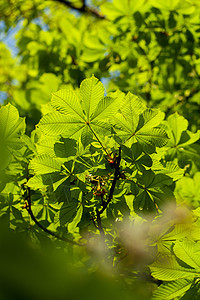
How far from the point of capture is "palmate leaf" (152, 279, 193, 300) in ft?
3.01

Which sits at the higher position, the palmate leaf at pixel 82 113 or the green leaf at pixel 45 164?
the palmate leaf at pixel 82 113

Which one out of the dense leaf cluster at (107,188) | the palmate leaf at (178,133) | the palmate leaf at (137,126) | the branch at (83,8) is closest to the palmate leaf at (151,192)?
the dense leaf cluster at (107,188)

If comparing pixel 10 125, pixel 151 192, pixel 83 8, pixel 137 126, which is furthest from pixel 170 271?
pixel 83 8

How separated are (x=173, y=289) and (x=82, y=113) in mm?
629

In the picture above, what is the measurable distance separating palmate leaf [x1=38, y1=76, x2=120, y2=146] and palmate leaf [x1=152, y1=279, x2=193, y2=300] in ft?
1.72

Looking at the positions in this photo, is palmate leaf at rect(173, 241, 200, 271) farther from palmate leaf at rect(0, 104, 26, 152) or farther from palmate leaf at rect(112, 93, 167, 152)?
palmate leaf at rect(0, 104, 26, 152)

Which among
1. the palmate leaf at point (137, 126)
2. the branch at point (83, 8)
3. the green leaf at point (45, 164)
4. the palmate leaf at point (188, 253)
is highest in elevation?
the palmate leaf at point (137, 126)

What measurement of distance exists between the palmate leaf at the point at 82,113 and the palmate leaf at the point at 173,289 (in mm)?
524

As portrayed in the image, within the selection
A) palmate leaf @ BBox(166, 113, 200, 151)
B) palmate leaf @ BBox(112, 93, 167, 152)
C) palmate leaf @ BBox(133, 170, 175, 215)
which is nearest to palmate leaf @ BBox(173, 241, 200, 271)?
palmate leaf @ BBox(133, 170, 175, 215)

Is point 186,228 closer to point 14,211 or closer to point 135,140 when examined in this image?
point 135,140

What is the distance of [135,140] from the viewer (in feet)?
3.26

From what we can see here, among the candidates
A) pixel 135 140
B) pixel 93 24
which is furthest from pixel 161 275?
pixel 93 24

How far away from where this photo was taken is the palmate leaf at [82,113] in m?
0.95

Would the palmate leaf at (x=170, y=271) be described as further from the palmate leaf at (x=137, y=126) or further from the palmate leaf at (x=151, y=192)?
the palmate leaf at (x=137, y=126)
